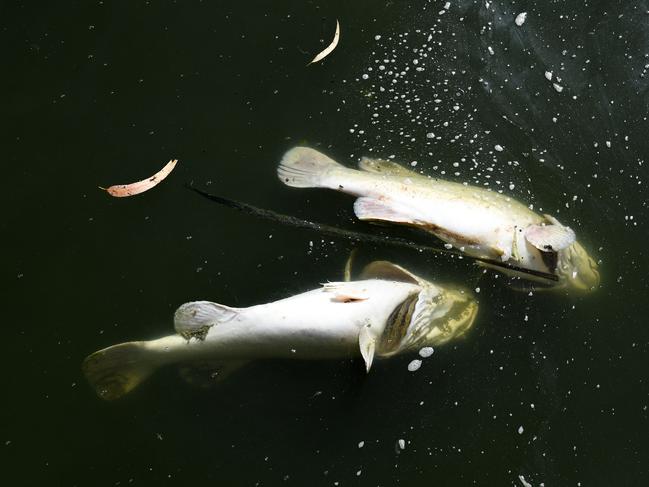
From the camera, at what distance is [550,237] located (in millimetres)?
4180

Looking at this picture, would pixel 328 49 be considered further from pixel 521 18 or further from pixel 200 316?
pixel 200 316

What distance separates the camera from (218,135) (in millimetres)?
4473

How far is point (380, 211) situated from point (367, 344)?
82 cm

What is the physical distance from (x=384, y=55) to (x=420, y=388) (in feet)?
6.66

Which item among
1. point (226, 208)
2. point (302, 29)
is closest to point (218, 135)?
point (226, 208)

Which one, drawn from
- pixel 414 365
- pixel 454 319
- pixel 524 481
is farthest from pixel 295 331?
pixel 524 481

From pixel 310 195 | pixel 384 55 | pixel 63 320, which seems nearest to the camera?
pixel 63 320

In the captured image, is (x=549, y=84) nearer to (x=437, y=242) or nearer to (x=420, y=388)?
(x=437, y=242)

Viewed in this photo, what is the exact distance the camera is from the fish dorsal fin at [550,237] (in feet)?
13.6

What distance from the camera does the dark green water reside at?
412 cm

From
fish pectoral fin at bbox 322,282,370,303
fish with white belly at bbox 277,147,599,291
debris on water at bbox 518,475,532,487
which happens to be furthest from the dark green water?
fish pectoral fin at bbox 322,282,370,303

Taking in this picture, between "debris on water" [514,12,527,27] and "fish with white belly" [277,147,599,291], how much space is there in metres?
1.26

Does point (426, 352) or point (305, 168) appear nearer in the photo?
point (426, 352)

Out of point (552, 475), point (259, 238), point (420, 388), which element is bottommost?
point (552, 475)
